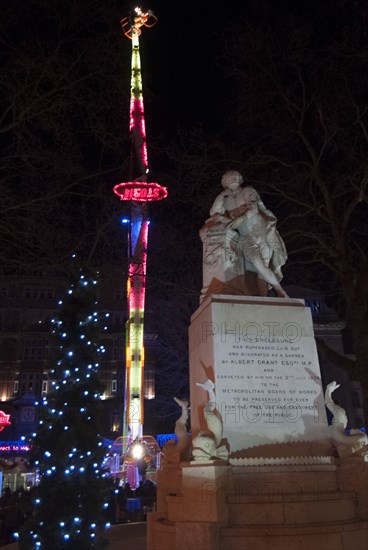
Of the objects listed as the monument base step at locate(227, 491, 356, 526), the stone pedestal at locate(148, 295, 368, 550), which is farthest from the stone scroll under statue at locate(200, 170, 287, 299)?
the monument base step at locate(227, 491, 356, 526)

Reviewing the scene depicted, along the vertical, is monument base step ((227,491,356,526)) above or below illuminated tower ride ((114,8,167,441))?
below

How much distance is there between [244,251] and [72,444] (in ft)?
15.5

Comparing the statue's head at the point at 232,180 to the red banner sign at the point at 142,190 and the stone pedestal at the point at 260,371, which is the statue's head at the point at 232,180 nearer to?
the stone pedestal at the point at 260,371

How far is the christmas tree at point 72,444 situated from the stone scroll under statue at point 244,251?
3.04m

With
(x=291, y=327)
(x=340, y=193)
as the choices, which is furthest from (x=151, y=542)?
(x=340, y=193)

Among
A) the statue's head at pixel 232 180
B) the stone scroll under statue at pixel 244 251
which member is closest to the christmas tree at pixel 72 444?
the stone scroll under statue at pixel 244 251

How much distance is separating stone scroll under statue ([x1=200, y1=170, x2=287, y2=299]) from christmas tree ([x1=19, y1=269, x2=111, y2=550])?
9.98 ft

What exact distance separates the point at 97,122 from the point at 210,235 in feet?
21.4

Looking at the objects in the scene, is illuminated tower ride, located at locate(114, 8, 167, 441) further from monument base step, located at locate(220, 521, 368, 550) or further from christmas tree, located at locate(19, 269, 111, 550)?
monument base step, located at locate(220, 521, 368, 550)

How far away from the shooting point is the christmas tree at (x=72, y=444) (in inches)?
337

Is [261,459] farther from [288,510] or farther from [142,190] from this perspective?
[142,190]

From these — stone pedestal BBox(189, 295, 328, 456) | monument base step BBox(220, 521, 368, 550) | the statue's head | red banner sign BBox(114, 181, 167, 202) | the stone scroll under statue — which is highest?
red banner sign BBox(114, 181, 167, 202)

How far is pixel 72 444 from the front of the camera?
9086mm

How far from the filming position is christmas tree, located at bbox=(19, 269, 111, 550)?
8562mm
